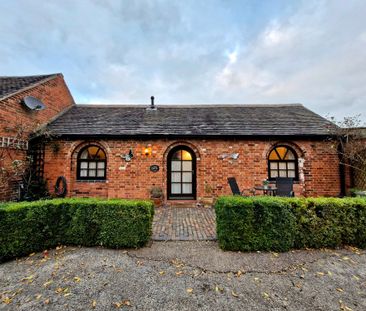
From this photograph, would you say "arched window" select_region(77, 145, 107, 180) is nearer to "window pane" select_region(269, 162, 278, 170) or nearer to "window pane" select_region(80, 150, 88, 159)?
"window pane" select_region(80, 150, 88, 159)

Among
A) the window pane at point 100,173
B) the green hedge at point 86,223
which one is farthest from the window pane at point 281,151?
the window pane at point 100,173

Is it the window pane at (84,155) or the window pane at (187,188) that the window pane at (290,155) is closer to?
the window pane at (187,188)

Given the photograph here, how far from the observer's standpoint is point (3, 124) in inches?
262

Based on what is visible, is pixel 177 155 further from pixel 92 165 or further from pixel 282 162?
pixel 282 162

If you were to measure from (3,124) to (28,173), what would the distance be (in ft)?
7.49

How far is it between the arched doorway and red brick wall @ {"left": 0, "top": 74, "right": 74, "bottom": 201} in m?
6.27

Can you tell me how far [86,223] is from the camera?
12.7 feet

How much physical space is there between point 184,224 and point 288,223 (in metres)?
2.85

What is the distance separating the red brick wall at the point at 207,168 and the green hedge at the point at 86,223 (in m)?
3.89

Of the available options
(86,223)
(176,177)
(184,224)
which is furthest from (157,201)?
(86,223)

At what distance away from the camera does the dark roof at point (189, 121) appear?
8.05 meters

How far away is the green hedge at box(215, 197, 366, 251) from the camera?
12.3 ft

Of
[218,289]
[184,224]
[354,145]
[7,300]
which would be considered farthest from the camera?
[354,145]

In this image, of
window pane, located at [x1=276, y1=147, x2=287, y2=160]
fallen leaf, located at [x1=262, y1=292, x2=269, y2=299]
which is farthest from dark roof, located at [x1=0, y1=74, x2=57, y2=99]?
window pane, located at [x1=276, y1=147, x2=287, y2=160]
